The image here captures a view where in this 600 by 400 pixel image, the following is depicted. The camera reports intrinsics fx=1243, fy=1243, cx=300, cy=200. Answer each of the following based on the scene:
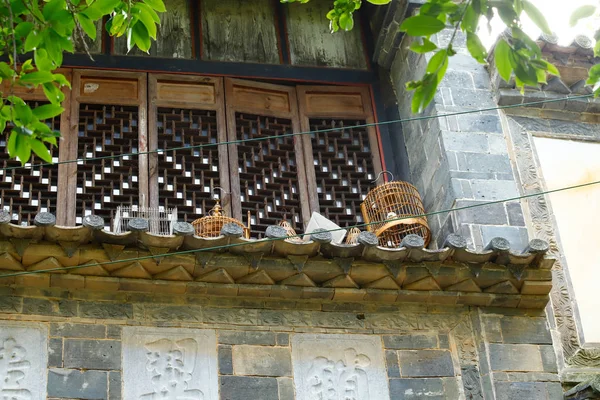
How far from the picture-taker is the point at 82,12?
6863 millimetres

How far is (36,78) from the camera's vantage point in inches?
262

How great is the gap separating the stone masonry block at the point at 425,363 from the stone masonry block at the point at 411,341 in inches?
1.7

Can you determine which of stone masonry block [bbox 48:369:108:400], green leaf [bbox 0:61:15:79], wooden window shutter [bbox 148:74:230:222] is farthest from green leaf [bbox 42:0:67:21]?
wooden window shutter [bbox 148:74:230:222]

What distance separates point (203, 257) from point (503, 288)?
7.34ft

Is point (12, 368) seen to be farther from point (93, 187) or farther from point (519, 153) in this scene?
point (519, 153)

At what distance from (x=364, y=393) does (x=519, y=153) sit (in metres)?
2.71

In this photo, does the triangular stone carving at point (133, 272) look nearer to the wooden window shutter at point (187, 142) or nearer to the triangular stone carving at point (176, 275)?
the triangular stone carving at point (176, 275)

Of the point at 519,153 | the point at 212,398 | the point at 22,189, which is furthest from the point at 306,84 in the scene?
the point at 212,398

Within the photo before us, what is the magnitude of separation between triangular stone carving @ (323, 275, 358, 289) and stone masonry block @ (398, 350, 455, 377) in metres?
0.59

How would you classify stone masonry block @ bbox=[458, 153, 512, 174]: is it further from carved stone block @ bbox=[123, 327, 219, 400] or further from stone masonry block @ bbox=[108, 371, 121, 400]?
stone masonry block @ bbox=[108, 371, 121, 400]

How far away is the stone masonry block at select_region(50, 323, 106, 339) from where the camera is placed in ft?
27.2

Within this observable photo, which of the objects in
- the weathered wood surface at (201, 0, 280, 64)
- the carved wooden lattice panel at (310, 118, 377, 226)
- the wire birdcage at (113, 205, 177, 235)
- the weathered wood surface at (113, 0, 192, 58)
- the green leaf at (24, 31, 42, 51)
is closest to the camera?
the green leaf at (24, 31, 42, 51)

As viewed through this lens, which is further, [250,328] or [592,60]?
[592,60]

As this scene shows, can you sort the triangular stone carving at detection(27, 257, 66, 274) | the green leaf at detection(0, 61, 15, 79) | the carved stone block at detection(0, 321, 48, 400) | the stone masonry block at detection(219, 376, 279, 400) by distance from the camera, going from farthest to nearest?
the stone masonry block at detection(219, 376, 279, 400)
the triangular stone carving at detection(27, 257, 66, 274)
the carved stone block at detection(0, 321, 48, 400)
the green leaf at detection(0, 61, 15, 79)
